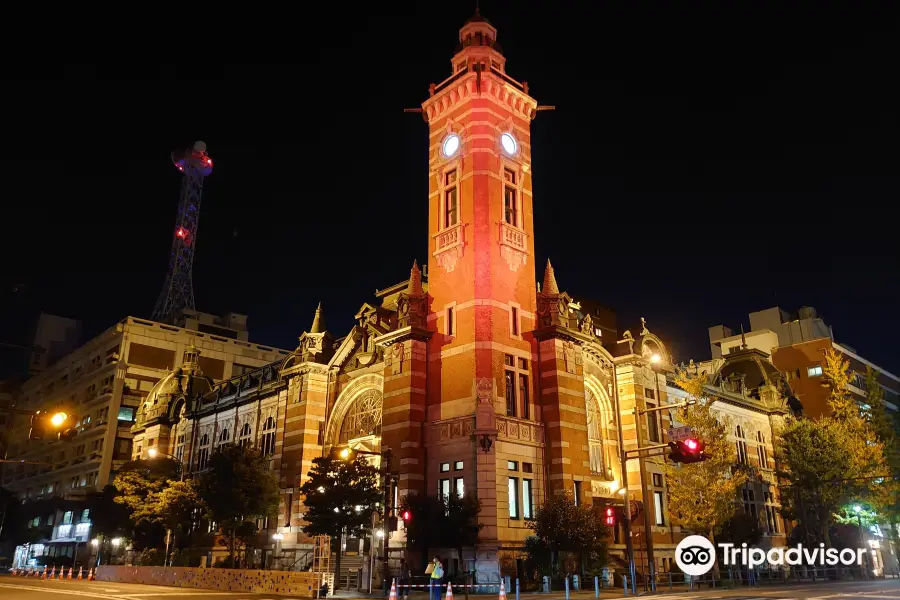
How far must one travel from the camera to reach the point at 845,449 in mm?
53469

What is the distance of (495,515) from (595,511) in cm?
515

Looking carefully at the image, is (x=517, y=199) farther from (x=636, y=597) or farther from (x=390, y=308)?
(x=636, y=597)

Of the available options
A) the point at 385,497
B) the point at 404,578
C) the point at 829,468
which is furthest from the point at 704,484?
the point at 385,497

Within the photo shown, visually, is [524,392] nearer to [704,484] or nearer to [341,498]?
[341,498]

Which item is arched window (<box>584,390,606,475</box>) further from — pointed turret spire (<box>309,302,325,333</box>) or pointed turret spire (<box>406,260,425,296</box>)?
pointed turret spire (<box>309,302,325,333</box>)

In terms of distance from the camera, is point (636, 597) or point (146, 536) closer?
point (636, 597)

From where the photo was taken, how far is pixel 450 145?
4556cm

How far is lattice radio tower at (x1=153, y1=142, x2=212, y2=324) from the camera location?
312 ft

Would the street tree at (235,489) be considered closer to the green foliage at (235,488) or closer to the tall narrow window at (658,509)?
the green foliage at (235,488)

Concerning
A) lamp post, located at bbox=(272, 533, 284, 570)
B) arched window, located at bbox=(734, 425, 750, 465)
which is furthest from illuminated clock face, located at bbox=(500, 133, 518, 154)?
arched window, located at bbox=(734, 425, 750, 465)

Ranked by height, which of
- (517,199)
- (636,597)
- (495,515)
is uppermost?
(517,199)

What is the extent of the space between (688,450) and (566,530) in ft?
34.9

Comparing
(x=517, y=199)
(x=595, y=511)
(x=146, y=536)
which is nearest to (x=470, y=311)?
(x=517, y=199)

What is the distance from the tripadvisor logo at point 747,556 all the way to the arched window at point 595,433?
21.4ft
